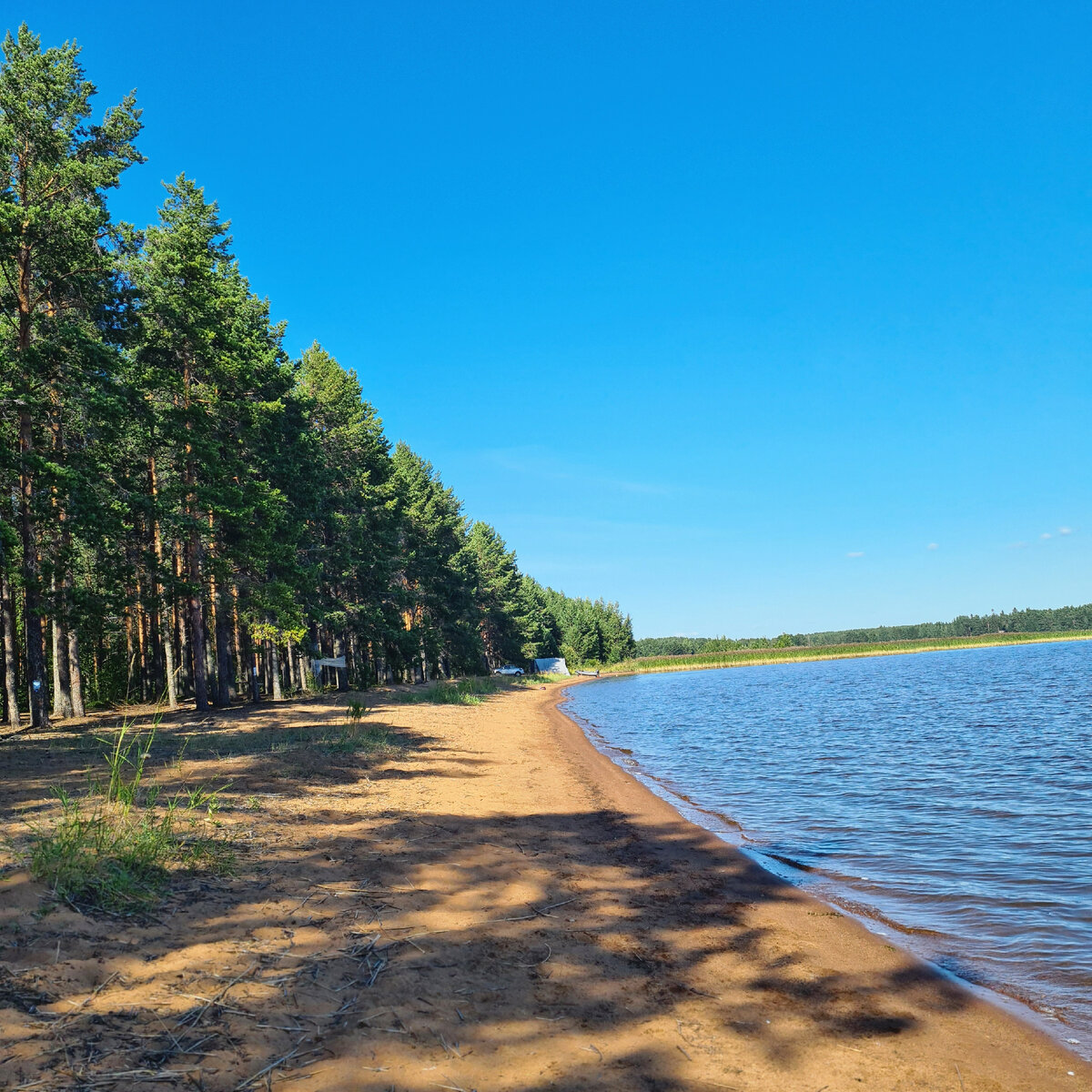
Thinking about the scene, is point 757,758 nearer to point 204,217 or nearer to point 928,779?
point 928,779

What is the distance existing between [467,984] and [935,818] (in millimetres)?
9771

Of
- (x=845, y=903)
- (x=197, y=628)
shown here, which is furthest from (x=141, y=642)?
(x=845, y=903)

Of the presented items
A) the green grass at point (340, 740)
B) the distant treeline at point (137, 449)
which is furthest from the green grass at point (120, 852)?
→ the distant treeline at point (137, 449)

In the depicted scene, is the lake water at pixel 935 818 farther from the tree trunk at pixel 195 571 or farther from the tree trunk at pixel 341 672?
the tree trunk at pixel 341 672

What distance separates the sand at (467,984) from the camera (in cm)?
385

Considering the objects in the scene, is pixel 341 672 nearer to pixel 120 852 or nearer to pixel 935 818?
pixel 935 818

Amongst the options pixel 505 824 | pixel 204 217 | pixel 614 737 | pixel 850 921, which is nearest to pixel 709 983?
pixel 850 921

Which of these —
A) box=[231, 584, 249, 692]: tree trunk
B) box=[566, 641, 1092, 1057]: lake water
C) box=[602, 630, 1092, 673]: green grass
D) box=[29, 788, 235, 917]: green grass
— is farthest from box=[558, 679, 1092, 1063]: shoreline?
box=[602, 630, 1092, 673]: green grass

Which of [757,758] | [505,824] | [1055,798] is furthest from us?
[757,758]

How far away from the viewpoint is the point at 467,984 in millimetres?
4945

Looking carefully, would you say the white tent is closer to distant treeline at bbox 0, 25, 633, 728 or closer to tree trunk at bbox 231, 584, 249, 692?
tree trunk at bbox 231, 584, 249, 692

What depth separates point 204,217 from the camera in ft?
102

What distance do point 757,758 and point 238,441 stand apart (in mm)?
20845

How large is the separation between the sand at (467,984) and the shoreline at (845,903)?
0.18 meters
